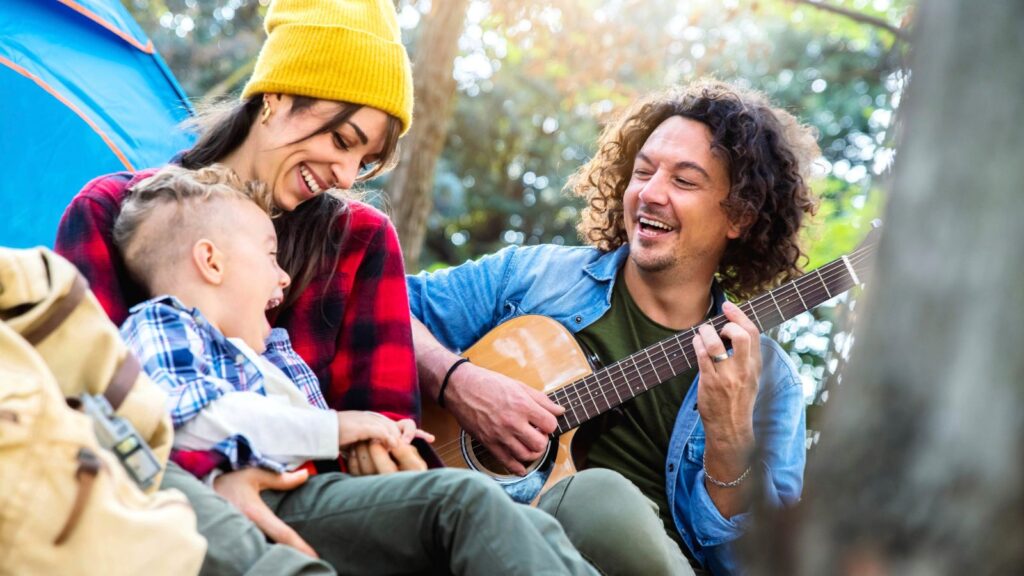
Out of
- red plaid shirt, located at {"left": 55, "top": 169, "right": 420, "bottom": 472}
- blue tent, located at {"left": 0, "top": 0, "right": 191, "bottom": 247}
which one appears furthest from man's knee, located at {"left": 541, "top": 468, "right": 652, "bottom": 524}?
blue tent, located at {"left": 0, "top": 0, "right": 191, "bottom": 247}

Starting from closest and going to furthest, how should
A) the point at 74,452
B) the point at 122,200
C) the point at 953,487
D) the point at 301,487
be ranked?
the point at 953,487
the point at 74,452
the point at 301,487
the point at 122,200

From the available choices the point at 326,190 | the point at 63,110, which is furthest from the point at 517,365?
the point at 63,110

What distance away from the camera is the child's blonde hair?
1.98 m

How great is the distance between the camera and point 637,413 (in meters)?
2.86

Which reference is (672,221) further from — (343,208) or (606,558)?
(606,558)

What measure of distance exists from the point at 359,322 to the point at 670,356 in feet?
2.80

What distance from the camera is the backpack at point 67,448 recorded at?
4.05ft

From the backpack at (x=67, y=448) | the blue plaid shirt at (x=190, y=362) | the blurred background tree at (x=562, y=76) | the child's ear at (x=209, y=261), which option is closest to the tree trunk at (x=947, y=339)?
the backpack at (x=67, y=448)

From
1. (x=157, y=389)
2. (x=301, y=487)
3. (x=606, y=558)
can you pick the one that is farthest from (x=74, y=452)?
(x=606, y=558)

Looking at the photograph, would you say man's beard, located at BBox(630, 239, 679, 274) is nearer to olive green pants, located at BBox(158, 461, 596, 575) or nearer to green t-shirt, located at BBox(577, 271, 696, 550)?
green t-shirt, located at BBox(577, 271, 696, 550)

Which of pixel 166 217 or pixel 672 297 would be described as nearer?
pixel 166 217

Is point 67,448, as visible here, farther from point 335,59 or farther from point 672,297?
point 672,297

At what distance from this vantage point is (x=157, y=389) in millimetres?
1488

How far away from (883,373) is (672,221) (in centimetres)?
214
